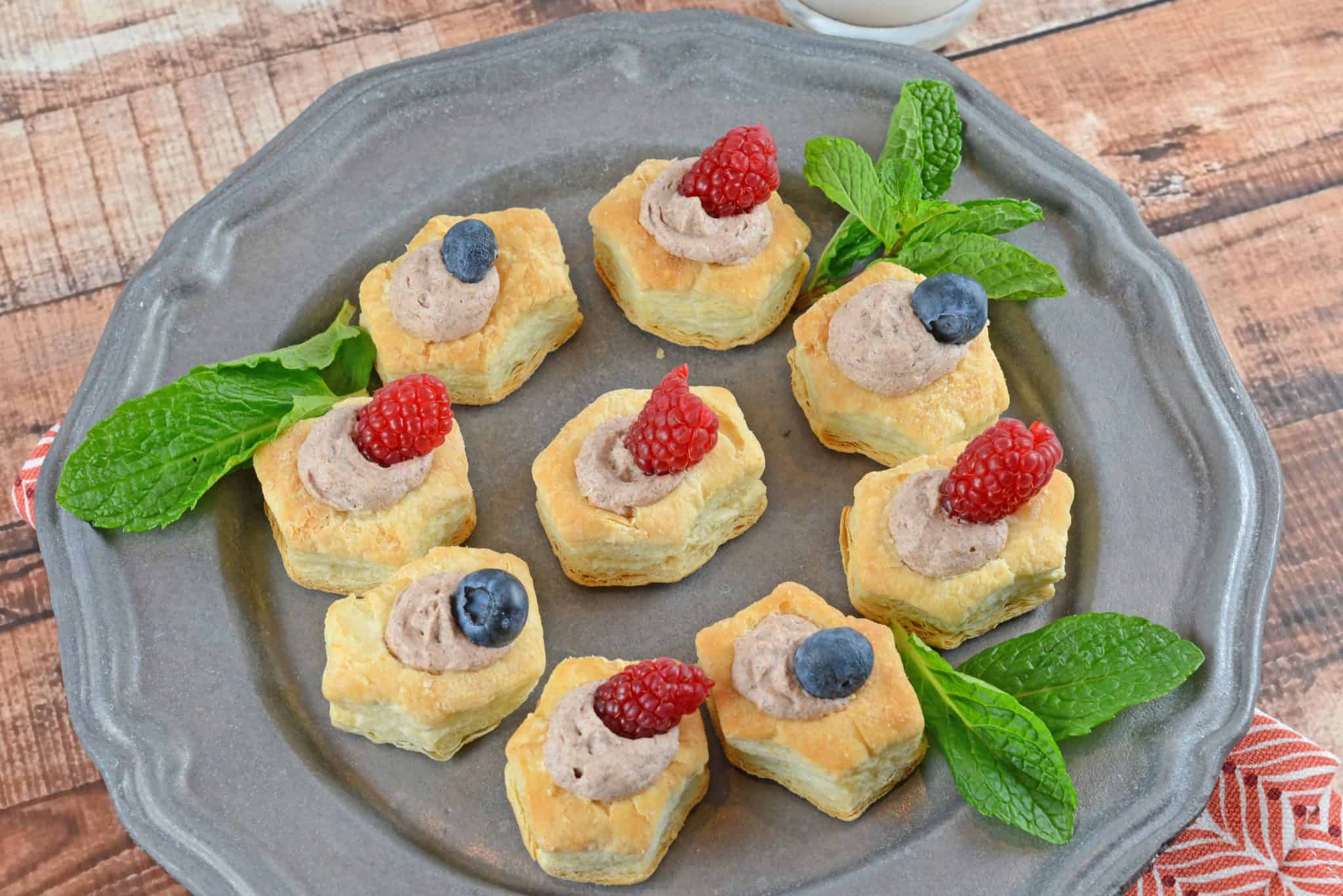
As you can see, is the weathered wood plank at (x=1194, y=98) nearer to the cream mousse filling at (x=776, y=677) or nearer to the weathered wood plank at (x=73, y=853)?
the cream mousse filling at (x=776, y=677)

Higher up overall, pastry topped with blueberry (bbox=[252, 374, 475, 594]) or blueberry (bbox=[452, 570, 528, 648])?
pastry topped with blueberry (bbox=[252, 374, 475, 594])

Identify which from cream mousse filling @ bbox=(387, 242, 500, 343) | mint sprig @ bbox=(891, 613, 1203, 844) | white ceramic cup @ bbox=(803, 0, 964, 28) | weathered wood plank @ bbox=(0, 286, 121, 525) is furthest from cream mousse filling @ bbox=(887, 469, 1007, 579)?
weathered wood plank @ bbox=(0, 286, 121, 525)

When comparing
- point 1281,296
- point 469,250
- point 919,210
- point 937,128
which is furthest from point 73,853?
point 1281,296

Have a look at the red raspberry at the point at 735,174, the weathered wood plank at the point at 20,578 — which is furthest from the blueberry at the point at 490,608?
the weathered wood plank at the point at 20,578

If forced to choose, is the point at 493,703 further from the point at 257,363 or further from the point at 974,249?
the point at 974,249

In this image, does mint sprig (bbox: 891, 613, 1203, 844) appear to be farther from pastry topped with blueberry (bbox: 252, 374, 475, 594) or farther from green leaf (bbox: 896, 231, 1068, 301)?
pastry topped with blueberry (bbox: 252, 374, 475, 594)

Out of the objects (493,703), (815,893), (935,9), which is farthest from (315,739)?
(935,9)
